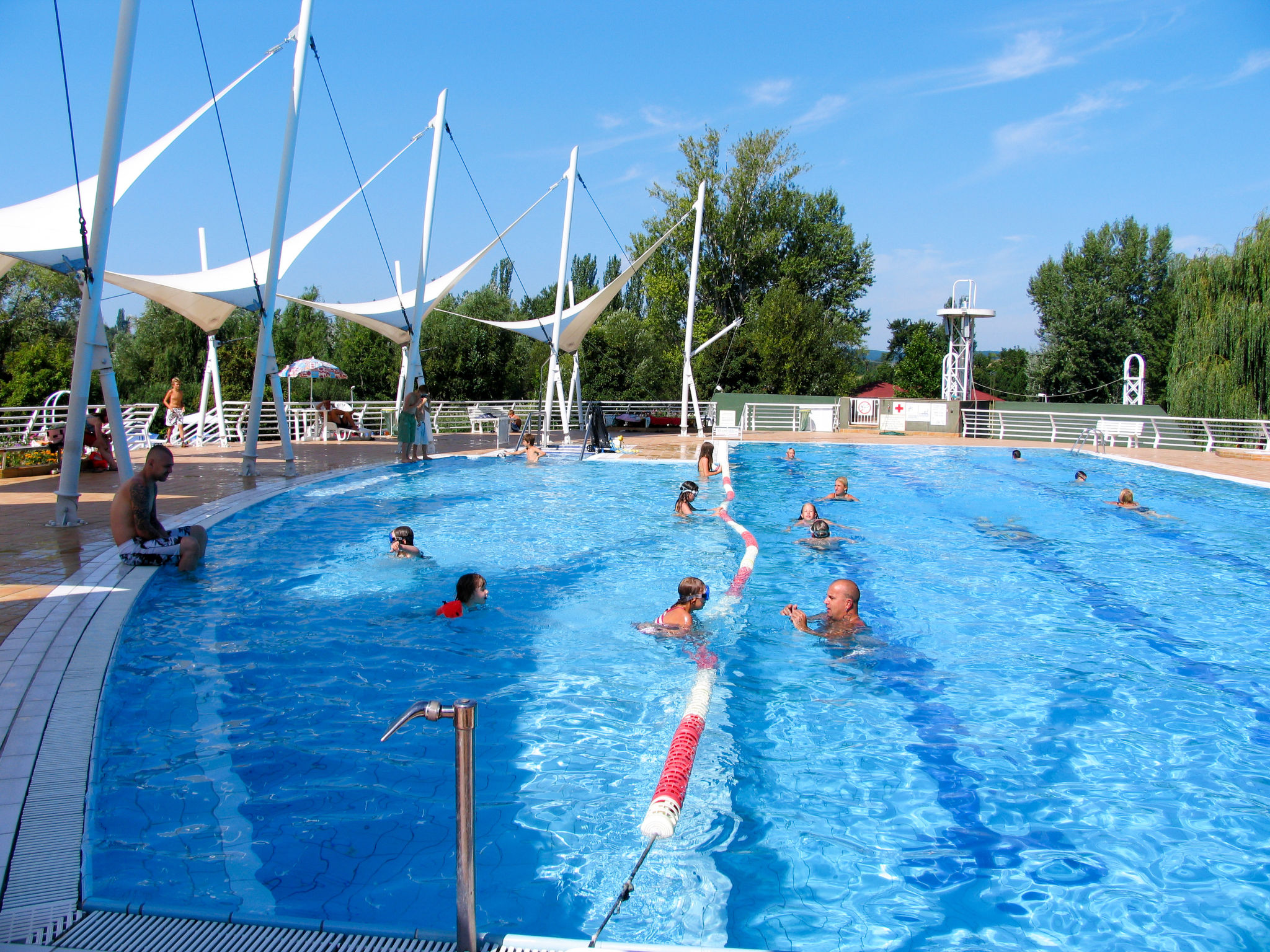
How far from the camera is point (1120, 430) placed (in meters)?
24.2

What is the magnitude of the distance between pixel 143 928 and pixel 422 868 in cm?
112

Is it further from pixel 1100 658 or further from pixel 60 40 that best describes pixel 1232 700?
pixel 60 40

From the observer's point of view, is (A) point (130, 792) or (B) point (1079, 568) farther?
(B) point (1079, 568)

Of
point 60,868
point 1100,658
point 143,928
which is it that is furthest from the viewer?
point 1100,658

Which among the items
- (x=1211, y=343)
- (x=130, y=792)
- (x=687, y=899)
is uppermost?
(x=1211, y=343)

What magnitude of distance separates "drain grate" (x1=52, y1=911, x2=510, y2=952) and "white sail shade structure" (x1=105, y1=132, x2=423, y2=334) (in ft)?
52.0

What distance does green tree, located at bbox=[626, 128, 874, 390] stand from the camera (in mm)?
42469

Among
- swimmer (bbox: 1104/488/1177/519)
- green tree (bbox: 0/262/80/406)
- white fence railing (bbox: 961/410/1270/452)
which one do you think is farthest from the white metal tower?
green tree (bbox: 0/262/80/406)

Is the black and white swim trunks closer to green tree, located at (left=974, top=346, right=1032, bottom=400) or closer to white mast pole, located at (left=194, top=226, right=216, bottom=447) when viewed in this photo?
white mast pole, located at (left=194, top=226, right=216, bottom=447)

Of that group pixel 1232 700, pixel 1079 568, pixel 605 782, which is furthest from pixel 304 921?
pixel 1079 568

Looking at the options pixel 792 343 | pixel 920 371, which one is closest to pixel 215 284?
pixel 792 343

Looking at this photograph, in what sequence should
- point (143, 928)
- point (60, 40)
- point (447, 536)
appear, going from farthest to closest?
point (447, 536), point (60, 40), point (143, 928)

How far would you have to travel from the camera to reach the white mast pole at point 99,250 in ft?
26.2

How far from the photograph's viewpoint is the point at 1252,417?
80.5 feet
